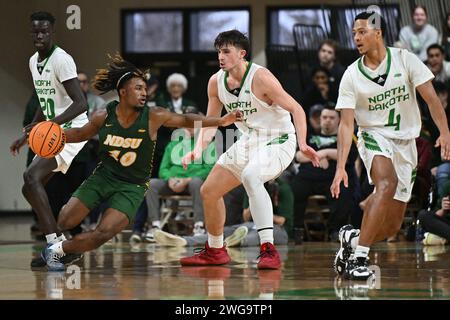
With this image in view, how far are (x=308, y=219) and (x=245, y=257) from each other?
9.91ft

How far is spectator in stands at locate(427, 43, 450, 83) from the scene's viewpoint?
39.4 ft

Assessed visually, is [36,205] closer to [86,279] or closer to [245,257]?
[86,279]

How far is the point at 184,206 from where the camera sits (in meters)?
12.8

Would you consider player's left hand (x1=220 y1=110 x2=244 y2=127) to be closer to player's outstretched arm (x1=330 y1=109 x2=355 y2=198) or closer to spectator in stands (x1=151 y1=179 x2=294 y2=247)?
player's outstretched arm (x1=330 y1=109 x2=355 y2=198)

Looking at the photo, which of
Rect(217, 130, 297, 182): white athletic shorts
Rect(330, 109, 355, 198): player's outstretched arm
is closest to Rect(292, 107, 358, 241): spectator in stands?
Rect(217, 130, 297, 182): white athletic shorts

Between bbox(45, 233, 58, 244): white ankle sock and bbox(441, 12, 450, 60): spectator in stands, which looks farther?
bbox(441, 12, 450, 60): spectator in stands

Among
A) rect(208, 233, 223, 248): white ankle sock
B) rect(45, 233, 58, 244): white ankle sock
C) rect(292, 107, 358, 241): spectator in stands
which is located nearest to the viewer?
rect(45, 233, 58, 244): white ankle sock

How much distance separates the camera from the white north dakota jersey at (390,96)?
24.2ft

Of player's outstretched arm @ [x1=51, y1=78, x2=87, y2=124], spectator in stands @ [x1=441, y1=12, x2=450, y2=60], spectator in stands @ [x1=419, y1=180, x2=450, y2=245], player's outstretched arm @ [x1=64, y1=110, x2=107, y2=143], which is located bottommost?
spectator in stands @ [x1=419, y1=180, x2=450, y2=245]

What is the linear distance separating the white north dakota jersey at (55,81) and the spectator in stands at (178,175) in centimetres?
331

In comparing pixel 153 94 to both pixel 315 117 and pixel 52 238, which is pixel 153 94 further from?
pixel 52 238

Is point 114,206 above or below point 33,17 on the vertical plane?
below

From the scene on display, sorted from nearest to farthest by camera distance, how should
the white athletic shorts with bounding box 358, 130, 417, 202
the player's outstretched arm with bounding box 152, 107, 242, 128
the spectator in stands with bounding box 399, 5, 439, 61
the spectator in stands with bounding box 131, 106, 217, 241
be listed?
the white athletic shorts with bounding box 358, 130, 417, 202, the player's outstretched arm with bounding box 152, 107, 242, 128, the spectator in stands with bounding box 131, 106, 217, 241, the spectator in stands with bounding box 399, 5, 439, 61

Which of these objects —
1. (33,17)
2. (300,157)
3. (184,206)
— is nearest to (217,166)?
(33,17)
